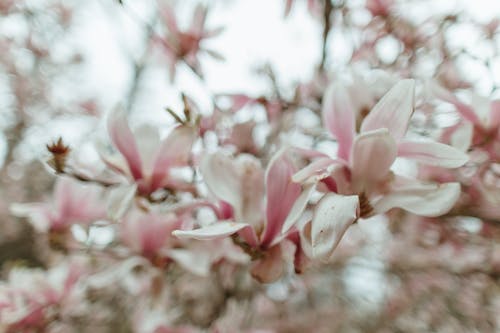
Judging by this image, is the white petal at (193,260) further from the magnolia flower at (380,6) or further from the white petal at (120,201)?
the magnolia flower at (380,6)

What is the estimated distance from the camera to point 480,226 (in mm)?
875

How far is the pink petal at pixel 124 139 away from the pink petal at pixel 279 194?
0.19 m

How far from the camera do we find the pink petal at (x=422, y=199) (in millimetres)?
469

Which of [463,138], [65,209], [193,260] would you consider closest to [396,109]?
[463,138]

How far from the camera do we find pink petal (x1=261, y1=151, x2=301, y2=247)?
51 centimetres

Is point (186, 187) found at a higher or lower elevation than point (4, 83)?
lower

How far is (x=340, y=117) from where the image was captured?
52 cm

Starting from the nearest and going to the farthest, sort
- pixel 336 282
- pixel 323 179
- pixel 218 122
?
1. pixel 323 179
2. pixel 218 122
3. pixel 336 282

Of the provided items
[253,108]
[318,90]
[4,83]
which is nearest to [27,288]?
[253,108]

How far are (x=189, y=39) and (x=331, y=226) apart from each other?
55 cm

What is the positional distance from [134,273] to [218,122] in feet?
1.10

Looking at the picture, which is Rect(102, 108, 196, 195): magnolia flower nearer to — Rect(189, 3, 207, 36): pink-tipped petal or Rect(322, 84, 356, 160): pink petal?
Rect(322, 84, 356, 160): pink petal

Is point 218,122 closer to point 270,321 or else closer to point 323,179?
point 323,179

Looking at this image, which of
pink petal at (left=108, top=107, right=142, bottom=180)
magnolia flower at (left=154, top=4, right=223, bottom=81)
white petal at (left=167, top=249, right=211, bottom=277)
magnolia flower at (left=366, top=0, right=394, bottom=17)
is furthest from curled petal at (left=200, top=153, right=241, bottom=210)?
magnolia flower at (left=366, top=0, right=394, bottom=17)
